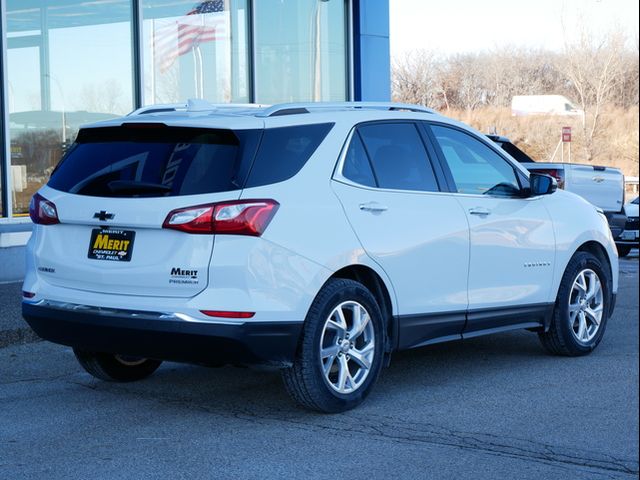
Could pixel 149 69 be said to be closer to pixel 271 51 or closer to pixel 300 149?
pixel 271 51

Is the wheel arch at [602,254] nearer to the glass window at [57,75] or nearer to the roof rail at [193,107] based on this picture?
the roof rail at [193,107]

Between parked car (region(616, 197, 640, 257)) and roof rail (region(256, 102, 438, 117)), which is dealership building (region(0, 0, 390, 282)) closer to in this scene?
parked car (region(616, 197, 640, 257))

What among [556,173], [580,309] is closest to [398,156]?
[580,309]

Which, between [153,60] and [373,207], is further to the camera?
[153,60]

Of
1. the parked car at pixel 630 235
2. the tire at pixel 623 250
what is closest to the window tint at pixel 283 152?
the parked car at pixel 630 235

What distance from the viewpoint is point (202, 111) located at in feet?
21.1

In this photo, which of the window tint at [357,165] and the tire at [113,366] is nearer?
the window tint at [357,165]

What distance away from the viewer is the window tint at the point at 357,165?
630 cm

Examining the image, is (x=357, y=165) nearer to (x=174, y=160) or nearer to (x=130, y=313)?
(x=174, y=160)

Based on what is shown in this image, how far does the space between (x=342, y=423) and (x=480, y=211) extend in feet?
6.21

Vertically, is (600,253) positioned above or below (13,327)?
above

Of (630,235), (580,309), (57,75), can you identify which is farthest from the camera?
(630,235)

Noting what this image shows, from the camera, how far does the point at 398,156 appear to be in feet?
22.1

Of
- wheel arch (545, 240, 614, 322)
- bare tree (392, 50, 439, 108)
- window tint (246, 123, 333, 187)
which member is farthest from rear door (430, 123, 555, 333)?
bare tree (392, 50, 439, 108)
